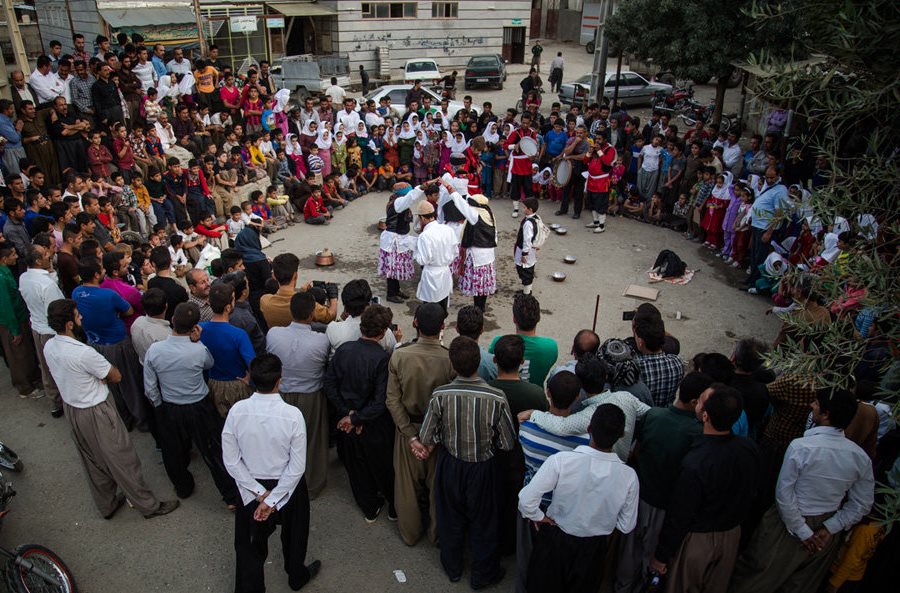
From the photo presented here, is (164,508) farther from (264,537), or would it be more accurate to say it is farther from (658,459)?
(658,459)

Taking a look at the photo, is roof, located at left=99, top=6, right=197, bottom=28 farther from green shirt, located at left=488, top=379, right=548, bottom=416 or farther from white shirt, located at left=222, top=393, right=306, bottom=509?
green shirt, located at left=488, top=379, right=548, bottom=416

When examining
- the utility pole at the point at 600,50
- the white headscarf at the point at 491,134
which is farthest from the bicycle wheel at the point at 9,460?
the utility pole at the point at 600,50

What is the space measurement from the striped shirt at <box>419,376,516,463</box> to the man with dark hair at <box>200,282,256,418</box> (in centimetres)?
164

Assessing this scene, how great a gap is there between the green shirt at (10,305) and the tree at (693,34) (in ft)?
39.3

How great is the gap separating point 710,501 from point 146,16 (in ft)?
67.4

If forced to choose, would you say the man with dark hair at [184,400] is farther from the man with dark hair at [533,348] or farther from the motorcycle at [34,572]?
the man with dark hair at [533,348]

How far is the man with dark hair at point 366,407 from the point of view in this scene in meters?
4.39

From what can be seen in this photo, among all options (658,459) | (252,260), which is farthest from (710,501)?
(252,260)

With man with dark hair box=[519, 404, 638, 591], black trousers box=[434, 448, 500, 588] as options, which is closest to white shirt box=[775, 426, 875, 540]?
man with dark hair box=[519, 404, 638, 591]

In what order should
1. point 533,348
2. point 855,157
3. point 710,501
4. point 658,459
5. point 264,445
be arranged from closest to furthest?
point 855,157
point 710,501
point 264,445
point 658,459
point 533,348

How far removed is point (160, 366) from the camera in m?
4.59

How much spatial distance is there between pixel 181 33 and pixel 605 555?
20414 mm

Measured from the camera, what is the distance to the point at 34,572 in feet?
12.6

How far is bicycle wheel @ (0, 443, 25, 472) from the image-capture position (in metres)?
5.26
